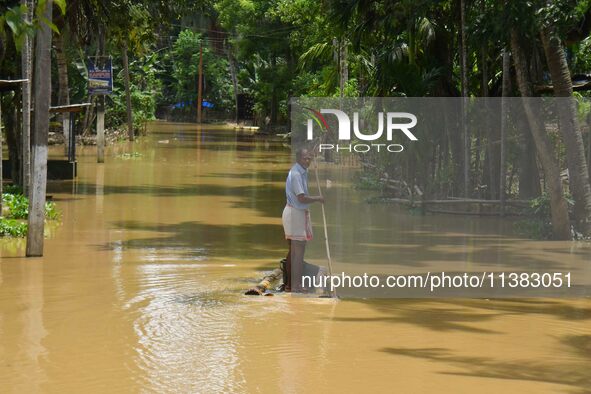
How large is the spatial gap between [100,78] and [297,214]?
940 inches

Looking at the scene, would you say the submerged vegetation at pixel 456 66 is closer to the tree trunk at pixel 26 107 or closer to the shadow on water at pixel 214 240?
the tree trunk at pixel 26 107

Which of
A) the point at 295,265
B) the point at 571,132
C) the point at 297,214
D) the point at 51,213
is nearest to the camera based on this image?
the point at 297,214

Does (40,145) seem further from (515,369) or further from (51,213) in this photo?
(515,369)

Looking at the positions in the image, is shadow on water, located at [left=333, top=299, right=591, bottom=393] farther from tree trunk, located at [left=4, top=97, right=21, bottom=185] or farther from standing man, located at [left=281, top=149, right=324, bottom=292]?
tree trunk, located at [left=4, top=97, right=21, bottom=185]

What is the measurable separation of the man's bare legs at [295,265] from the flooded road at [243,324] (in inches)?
10.4

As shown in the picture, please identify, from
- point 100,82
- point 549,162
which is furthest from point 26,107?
point 100,82

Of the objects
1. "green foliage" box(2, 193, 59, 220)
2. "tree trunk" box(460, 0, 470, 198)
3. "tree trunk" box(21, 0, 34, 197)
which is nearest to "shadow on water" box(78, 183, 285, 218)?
"tree trunk" box(460, 0, 470, 198)

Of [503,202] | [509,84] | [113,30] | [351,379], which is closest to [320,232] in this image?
[503,202]

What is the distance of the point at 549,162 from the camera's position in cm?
1786

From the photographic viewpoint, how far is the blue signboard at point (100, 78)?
33938 millimetres

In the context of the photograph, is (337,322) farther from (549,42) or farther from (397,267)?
(549,42)

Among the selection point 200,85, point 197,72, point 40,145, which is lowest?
point 40,145

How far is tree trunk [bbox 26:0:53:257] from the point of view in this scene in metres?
14.4

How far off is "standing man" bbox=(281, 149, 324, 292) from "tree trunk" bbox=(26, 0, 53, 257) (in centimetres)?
414
